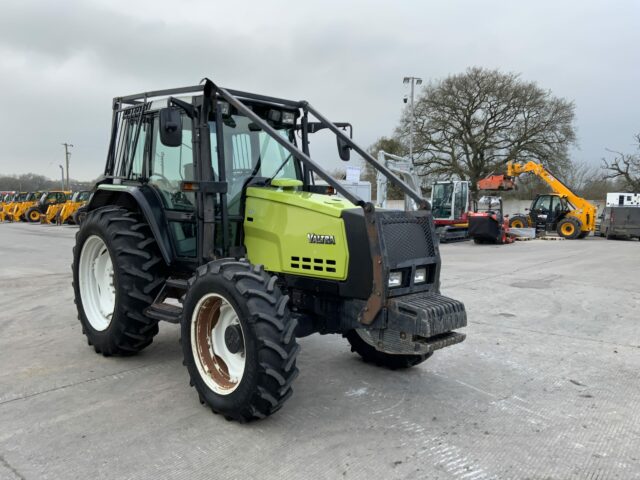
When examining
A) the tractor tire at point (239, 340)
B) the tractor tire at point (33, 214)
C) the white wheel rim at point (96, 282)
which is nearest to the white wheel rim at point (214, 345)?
the tractor tire at point (239, 340)

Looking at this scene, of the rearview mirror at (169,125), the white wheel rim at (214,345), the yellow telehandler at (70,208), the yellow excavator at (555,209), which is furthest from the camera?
the yellow telehandler at (70,208)

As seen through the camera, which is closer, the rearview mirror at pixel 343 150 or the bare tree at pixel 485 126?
the rearview mirror at pixel 343 150

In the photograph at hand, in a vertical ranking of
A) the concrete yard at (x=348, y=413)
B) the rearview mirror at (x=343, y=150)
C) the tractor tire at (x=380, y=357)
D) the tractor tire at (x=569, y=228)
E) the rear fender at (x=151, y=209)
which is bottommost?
the concrete yard at (x=348, y=413)

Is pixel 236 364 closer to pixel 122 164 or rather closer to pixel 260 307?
pixel 260 307

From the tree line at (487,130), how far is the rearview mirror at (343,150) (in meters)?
31.8

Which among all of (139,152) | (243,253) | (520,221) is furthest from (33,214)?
(243,253)

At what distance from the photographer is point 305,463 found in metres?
3.22

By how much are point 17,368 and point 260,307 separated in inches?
114

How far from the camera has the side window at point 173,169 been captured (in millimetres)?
4762

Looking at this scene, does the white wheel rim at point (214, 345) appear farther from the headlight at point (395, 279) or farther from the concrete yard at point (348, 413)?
the headlight at point (395, 279)

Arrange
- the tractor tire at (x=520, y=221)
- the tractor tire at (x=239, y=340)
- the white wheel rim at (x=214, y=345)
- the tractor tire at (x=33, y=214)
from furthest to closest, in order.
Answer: the tractor tire at (x=33, y=214), the tractor tire at (x=520, y=221), the white wheel rim at (x=214, y=345), the tractor tire at (x=239, y=340)

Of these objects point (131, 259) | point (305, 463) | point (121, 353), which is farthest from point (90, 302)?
point (305, 463)

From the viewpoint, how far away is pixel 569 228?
23750 mm

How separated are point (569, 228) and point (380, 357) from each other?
21705mm
